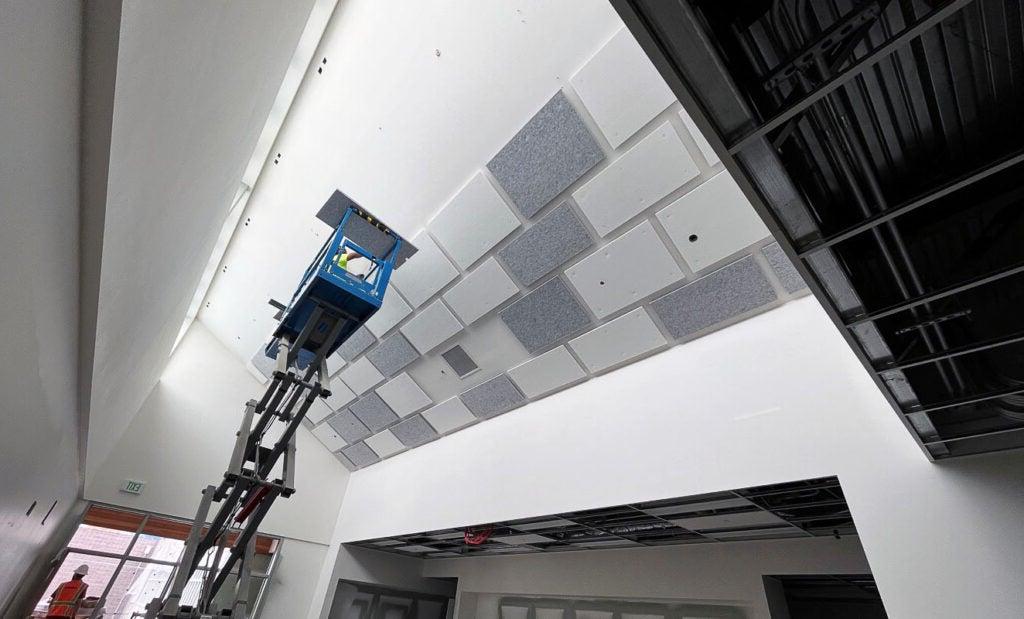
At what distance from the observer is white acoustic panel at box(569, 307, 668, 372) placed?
303 cm

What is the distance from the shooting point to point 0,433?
140 centimetres

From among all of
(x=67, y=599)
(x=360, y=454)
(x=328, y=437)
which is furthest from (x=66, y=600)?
(x=360, y=454)

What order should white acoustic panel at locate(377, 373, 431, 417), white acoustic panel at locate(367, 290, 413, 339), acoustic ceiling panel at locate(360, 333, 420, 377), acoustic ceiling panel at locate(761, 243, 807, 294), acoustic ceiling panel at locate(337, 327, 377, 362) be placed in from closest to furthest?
1. acoustic ceiling panel at locate(761, 243, 807, 294)
2. white acoustic panel at locate(367, 290, 413, 339)
3. acoustic ceiling panel at locate(360, 333, 420, 377)
4. acoustic ceiling panel at locate(337, 327, 377, 362)
5. white acoustic panel at locate(377, 373, 431, 417)

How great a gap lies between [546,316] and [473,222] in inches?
32.8

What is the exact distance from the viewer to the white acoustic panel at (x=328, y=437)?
18.5 feet

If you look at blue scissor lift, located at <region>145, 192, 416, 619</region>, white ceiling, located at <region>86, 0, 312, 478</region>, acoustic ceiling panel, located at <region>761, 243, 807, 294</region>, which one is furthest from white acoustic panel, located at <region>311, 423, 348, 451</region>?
acoustic ceiling panel, located at <region>761, 243, 807, 294</region>

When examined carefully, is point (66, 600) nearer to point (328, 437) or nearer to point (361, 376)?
point (328, 437)

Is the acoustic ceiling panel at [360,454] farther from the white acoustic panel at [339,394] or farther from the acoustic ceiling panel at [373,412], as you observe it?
the white acoustic panel at [339,394]

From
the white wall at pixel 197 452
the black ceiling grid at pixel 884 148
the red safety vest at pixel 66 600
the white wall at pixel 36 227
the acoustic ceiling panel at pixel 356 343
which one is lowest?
the red safety vest at pixel 66 600

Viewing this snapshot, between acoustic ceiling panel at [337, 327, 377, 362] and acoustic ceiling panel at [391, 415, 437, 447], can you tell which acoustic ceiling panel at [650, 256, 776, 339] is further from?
acoustic ceiling panel at [391, 415, 437, 447]

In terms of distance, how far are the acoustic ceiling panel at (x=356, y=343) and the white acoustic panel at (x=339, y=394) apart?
0.43 m

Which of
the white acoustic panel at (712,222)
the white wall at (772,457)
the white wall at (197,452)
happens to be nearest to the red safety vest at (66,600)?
the white wall at (197,452)

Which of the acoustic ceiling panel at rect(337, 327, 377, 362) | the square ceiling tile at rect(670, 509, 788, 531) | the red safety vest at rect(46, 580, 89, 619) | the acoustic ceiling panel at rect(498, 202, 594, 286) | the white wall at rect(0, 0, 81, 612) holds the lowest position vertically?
the red safety vest at rect(46, 580, 89, 619)

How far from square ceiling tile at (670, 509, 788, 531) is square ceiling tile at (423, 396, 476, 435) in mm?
1963
